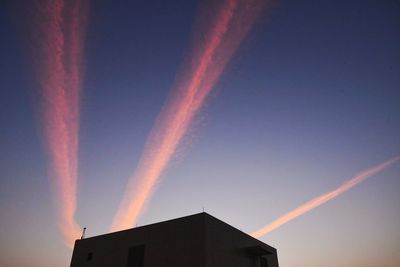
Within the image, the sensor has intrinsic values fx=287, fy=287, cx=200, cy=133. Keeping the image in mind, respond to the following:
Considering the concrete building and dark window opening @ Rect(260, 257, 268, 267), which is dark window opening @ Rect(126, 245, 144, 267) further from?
dark window opening @ Rect(260, 257, 268, 267)

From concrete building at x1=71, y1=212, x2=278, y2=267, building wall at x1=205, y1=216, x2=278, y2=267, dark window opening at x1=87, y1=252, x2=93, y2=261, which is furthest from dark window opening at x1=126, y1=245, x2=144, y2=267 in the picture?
building wall at x1=205, y1=216, x2=278, y2=267

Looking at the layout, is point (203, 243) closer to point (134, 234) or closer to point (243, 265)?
point (243, 265)

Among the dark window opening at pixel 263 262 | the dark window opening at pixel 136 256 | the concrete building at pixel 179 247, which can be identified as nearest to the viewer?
the concrete building at pixel 179 247

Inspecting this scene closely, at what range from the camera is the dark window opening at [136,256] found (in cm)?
2042

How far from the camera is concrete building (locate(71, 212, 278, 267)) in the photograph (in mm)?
18109

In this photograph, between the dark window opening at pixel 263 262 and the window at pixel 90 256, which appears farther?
the window at pixel 90 256

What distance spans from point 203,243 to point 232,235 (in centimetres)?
367

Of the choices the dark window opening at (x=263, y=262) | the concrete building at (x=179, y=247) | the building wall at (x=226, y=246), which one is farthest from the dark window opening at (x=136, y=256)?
the dark window opening at (x=263, y=262)

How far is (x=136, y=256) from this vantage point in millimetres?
20812

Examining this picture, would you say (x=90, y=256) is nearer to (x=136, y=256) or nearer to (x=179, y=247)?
(x=136, y=256)

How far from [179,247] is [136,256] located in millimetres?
4170

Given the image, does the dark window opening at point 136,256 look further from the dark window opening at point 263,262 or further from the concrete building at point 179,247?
the dark window opening at point 263,262

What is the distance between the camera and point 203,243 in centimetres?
1777

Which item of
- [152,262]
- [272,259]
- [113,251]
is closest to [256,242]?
[272,259]
